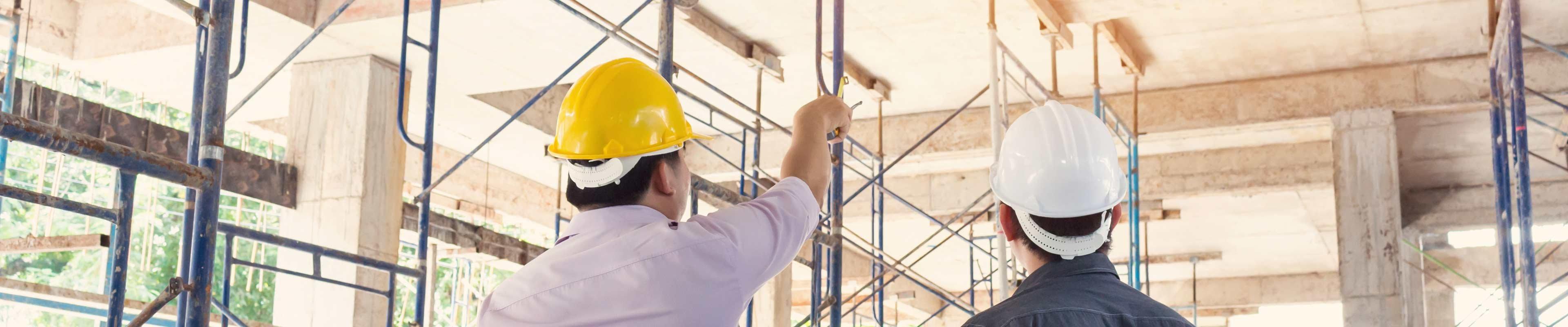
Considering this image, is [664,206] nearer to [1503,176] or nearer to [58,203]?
[58,203]

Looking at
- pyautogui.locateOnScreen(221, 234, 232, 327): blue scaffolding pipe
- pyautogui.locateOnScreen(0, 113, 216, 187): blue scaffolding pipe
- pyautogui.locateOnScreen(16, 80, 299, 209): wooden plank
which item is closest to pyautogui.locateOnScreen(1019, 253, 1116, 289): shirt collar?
pyautogui.locateOnScreen(0, 113, 216, 187): blue scaffolding pipe

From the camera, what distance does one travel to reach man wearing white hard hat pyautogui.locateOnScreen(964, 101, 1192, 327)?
2.28 meters

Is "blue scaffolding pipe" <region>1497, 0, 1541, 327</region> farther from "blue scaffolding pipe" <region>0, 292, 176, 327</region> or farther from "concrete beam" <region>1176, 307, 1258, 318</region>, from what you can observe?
"concrete beam" <region>1176, 307, 1258, 318</region>

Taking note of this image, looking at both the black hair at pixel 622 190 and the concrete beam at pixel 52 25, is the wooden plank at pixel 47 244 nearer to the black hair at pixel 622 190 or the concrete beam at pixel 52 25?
A: the black hair at pixel 622 190

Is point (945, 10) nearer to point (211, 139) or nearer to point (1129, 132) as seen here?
point (1129, 132)

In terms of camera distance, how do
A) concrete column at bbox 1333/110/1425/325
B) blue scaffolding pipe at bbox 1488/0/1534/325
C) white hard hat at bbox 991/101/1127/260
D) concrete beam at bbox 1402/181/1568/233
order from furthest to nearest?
concrete beam at bbox 1402/181/1568/233
concrete column at bbox 1333/110/1425/325
blue scaffolding pipe at bbox 1488/0/1534/325
white hard hat at bbox 991/101/1127/260

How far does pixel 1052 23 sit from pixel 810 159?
24.4 feet

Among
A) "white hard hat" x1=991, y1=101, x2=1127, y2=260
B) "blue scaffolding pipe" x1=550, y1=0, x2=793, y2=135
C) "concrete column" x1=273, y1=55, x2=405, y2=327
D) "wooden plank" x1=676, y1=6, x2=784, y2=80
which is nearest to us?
"white hard hat" x1=991, y1=101, x2=1127, y2=260

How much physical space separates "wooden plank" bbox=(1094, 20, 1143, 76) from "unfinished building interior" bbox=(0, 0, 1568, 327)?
0.05 metres

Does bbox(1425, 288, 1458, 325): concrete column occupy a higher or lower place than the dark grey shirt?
higher

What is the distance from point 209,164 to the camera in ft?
13.5

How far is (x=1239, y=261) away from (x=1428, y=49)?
10.4 m

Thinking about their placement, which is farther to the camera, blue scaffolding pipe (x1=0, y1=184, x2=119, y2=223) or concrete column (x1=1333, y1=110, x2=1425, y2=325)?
concrete column (x1=1333, y1=110, x2=1425, y2=325)

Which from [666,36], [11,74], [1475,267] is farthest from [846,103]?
[1475,267]
